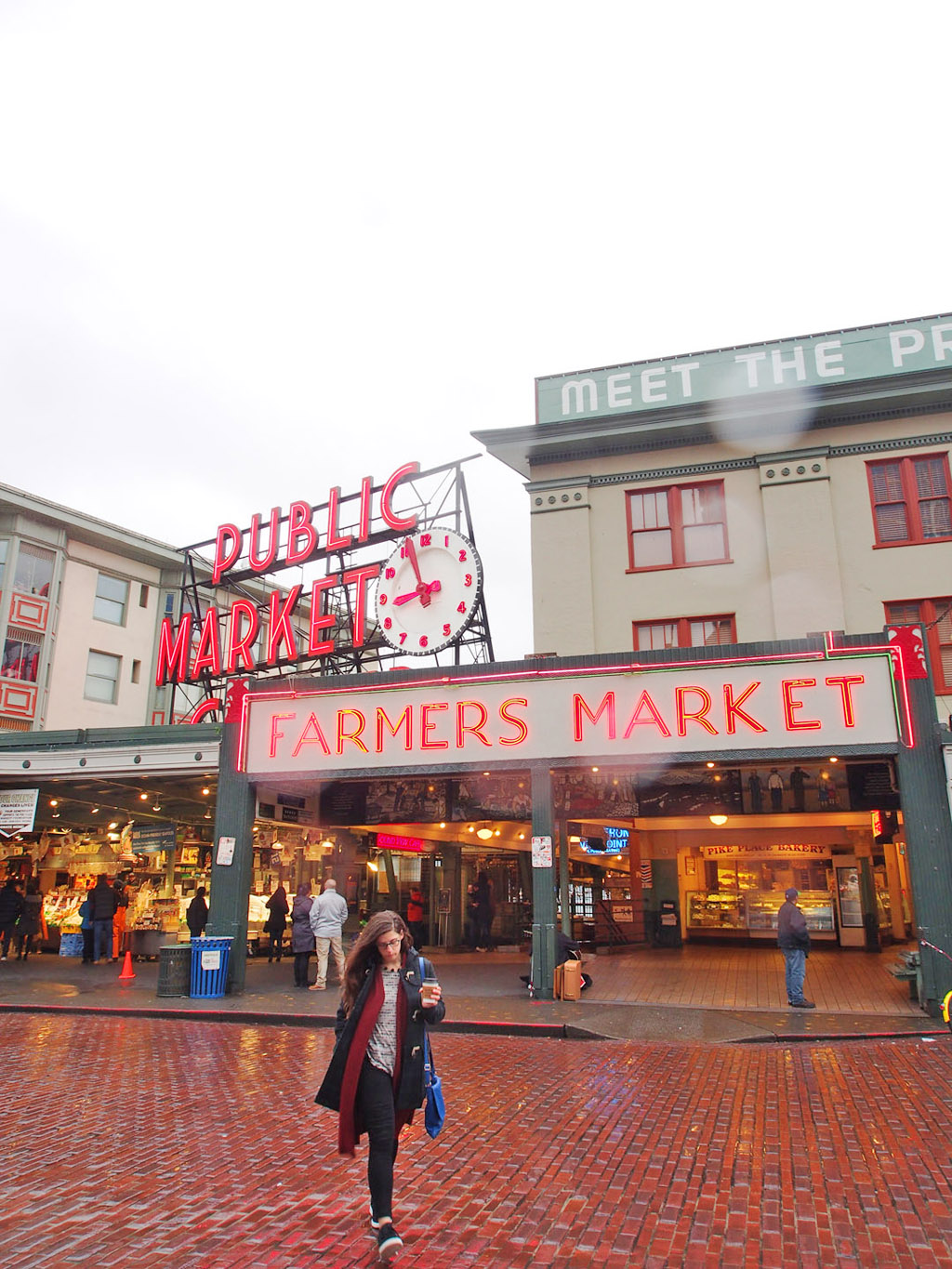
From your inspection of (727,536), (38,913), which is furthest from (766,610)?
(38,913)

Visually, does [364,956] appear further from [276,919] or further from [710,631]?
[276,919]

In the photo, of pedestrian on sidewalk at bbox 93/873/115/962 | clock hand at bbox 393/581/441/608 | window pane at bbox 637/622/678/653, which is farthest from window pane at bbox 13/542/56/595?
window pane at bbox 637/622/678/653

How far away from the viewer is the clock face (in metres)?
22.3

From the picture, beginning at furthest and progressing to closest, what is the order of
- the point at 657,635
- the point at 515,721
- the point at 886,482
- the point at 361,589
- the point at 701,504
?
1. the point at 361,589
2. the point at 701,504
3. the point at 657,635
4. the point at 886,482
5. the point at 515,721

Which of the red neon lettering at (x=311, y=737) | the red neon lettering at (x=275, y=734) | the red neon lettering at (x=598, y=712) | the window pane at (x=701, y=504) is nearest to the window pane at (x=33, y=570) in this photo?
the red neon lettering at (x=275, y=734)

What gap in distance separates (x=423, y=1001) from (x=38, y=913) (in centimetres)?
2136

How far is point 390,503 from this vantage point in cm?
2541

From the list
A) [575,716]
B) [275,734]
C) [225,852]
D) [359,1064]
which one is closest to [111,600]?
[275,734]

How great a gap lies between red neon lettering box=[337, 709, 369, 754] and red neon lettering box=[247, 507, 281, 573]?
34.5 ft

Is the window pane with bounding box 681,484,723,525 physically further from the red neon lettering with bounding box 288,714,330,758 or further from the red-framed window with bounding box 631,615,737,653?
the red neon lettering with bounding box 288,714,330,758

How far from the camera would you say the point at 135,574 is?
126 ft

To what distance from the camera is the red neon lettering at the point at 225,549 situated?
91.4 ft

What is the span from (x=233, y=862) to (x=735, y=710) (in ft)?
31.9

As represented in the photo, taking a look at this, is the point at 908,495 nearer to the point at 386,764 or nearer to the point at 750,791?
the point at 750,791
